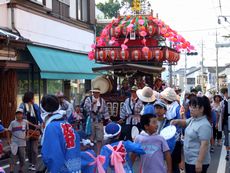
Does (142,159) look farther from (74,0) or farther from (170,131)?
(74,0)

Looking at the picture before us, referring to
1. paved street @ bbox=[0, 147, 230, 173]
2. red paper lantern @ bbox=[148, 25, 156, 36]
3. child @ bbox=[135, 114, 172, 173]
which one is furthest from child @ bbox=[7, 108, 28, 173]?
red paper lantern @ bbox=[148, 25, 156, 36]

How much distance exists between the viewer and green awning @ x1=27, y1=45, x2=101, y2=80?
51.6ft

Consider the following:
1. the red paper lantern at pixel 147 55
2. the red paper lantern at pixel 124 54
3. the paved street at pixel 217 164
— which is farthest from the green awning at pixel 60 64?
the paved street at pixel 217 164

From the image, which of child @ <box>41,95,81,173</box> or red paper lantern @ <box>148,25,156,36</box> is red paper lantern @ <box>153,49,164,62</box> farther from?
child @ <box>41,95,81,173</box>

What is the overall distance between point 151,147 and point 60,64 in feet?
41.2

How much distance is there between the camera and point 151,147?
5.26m

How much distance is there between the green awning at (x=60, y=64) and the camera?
15719mm

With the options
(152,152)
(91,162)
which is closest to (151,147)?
(152,152)

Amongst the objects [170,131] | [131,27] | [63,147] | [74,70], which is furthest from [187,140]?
[74,70]

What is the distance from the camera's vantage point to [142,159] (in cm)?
532

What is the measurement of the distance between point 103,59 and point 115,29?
112 cm

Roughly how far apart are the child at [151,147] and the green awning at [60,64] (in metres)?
10.5

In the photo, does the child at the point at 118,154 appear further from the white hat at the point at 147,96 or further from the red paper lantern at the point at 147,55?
the red paper lantern at the point at 147,55

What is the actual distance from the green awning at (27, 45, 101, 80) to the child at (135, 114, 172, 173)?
10.5m
